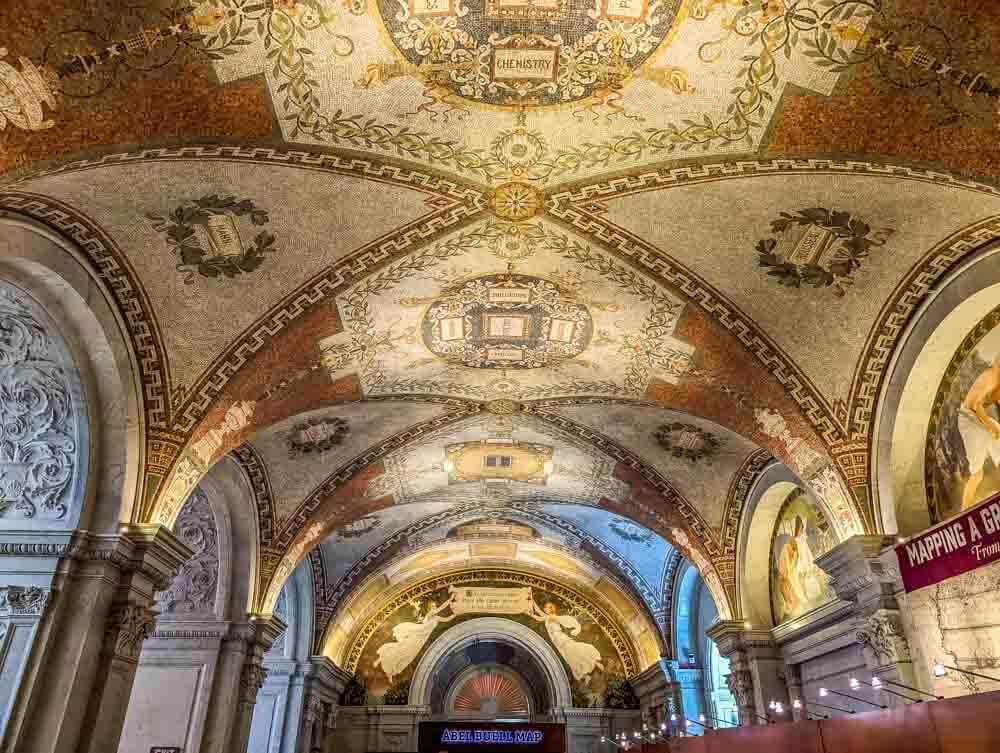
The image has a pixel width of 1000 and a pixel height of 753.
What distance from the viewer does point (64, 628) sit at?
271 inches

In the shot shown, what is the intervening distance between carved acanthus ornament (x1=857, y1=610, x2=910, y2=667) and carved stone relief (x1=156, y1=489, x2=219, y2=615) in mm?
8833

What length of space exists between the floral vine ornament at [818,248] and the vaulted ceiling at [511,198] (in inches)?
1.2

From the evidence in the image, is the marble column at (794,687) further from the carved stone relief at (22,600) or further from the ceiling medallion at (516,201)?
the carved stone relief at (22,600)

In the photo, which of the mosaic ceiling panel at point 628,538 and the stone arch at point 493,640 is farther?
the stone arch at point 493,640

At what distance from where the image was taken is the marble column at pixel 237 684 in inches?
412

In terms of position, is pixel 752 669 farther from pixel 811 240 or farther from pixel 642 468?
pixel 811 240

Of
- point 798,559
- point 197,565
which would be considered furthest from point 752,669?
point 197,565

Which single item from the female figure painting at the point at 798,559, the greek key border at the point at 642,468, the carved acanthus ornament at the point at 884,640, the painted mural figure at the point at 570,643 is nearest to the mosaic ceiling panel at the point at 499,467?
the greek key border at the point at 642,468

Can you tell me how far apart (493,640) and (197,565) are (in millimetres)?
9212

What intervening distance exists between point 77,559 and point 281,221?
12.0 feet

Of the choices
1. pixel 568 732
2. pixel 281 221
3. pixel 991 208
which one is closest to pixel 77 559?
pixel 281 221

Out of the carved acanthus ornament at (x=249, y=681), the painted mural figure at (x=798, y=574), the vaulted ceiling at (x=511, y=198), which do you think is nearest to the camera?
the vaulted ceiling at (x=511, y=198)

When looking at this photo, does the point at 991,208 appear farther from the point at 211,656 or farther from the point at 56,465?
the point at 211,656

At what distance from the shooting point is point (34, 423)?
294 inches
